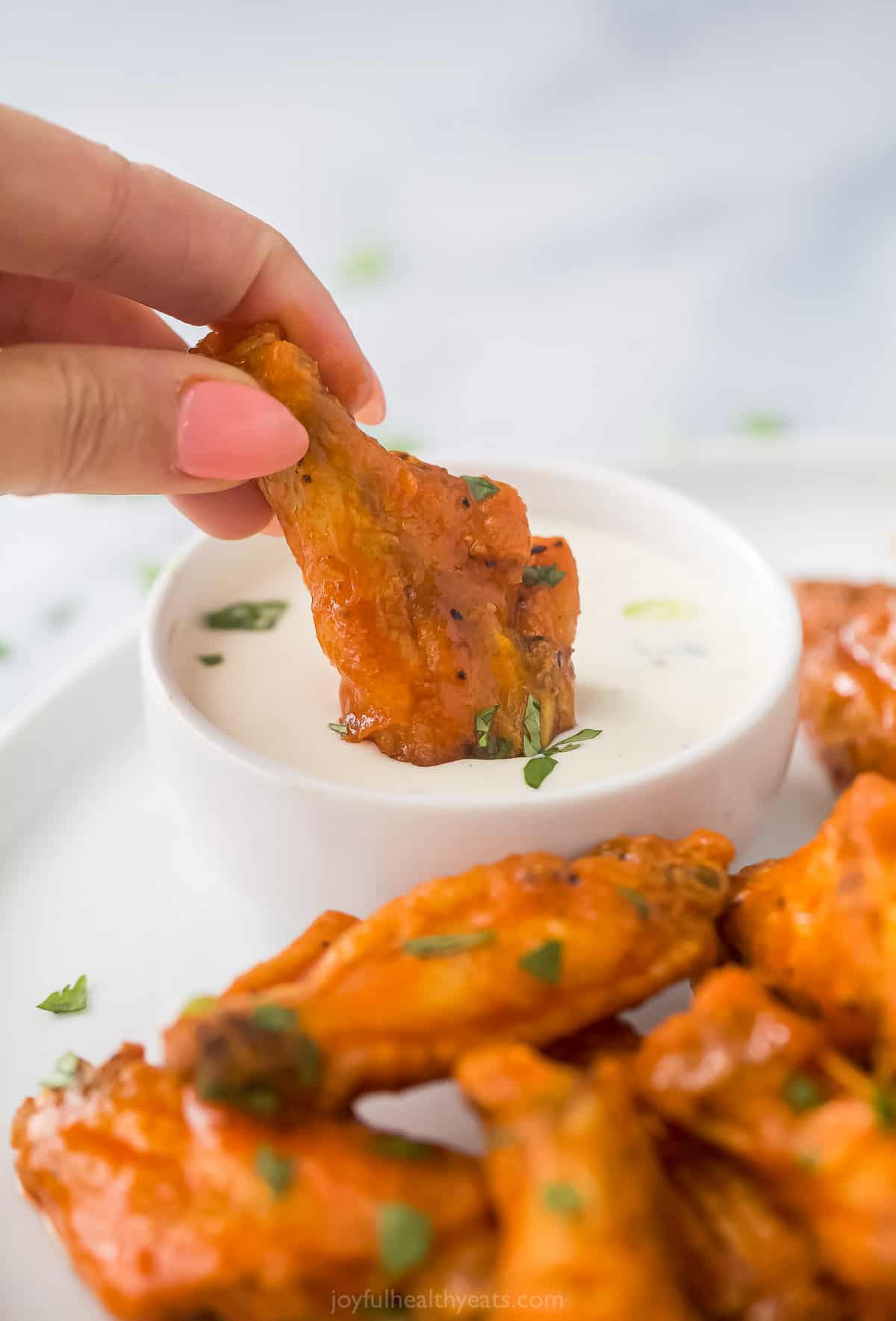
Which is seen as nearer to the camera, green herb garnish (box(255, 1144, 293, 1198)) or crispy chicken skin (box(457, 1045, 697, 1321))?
crispy chicken skin (box(457, 1045, 697, 1321))

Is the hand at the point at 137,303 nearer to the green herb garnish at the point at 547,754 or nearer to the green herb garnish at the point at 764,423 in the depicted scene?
Answer: the green herb garnish at the point at 547,754

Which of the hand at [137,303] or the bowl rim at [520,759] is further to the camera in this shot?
the bowl rim at [520,759]

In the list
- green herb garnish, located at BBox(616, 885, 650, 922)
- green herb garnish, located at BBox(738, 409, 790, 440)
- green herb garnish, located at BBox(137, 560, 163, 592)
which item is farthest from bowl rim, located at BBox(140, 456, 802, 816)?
green herb garnish, located at BBox(738, 409, 790, 440)

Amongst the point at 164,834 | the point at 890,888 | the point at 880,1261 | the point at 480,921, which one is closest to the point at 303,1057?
the point at 480,921

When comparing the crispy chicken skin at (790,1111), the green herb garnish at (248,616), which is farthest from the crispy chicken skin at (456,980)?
the green herb garnish at (248,616)

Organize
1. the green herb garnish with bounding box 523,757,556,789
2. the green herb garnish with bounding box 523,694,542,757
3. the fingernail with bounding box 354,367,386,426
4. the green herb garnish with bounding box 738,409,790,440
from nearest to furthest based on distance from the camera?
the green herb garnish with bounding box 523,757,556,789
the green herb garnish with bounding box 523,694,542,757
the fingernail with bounding box 354,367,386,426
the green herb garnish with bounding box 738,409,790,440

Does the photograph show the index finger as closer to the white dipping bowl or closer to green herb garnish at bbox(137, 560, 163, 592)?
the white dipping bowl
